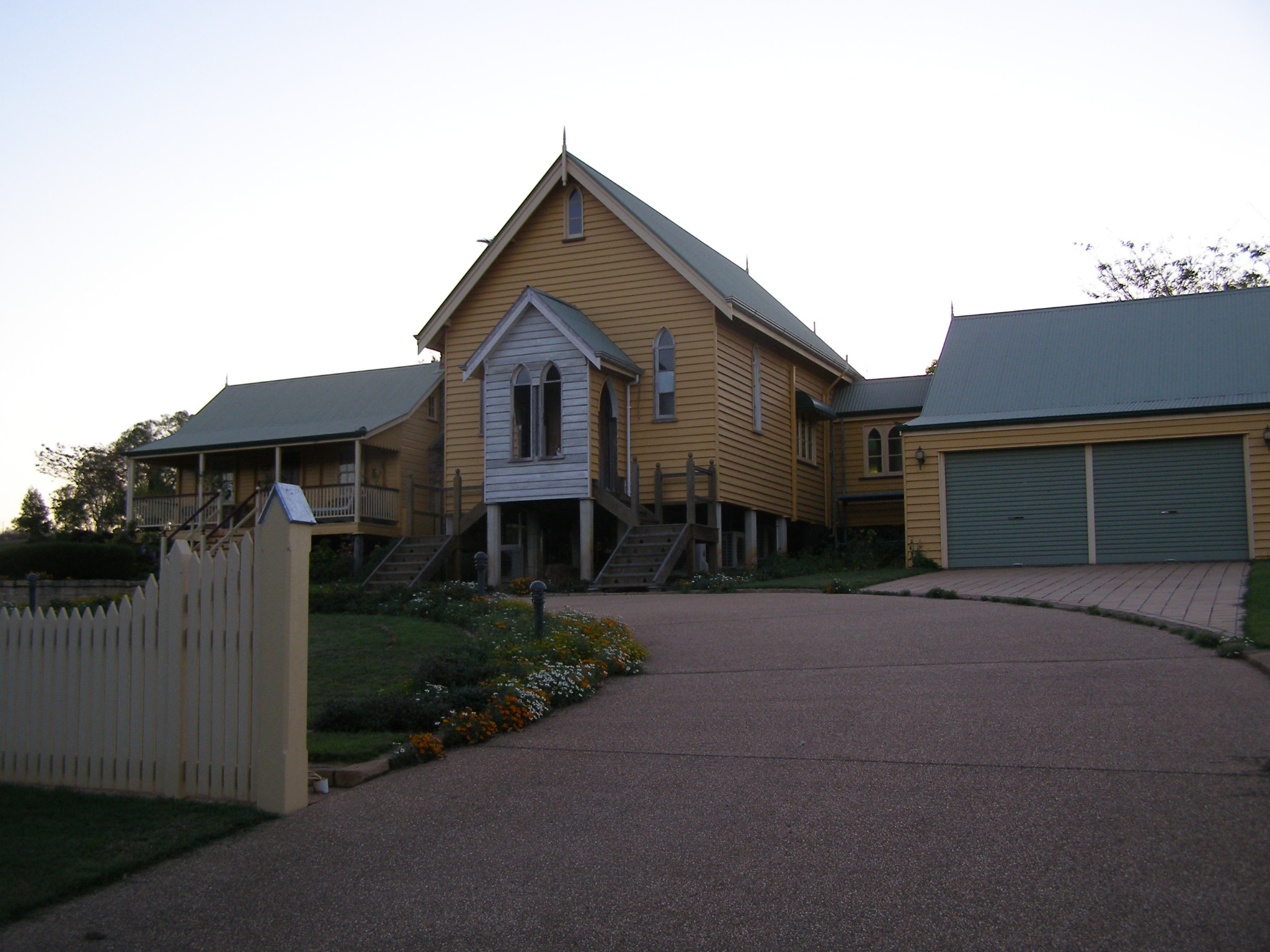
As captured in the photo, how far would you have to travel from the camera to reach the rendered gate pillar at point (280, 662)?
24.8 ft

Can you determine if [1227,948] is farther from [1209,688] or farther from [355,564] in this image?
[355,564]

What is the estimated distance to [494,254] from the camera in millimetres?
27312

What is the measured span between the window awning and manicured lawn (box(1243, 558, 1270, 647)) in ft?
39.4

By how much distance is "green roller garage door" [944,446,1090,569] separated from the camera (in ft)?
77.4

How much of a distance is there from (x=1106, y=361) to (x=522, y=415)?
12.2 m

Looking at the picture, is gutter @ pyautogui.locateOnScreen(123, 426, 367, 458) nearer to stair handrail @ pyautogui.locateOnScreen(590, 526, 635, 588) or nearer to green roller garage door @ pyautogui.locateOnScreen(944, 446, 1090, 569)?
stair handrail @ pyautogui.locateOnScreen(590, 526, 635, 588)

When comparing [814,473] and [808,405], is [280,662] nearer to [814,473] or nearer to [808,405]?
[808,405]

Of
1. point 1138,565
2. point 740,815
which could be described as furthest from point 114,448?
point 740,815

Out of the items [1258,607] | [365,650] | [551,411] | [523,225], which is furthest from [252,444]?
[1258,607]

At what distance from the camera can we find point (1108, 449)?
2352 centimetres

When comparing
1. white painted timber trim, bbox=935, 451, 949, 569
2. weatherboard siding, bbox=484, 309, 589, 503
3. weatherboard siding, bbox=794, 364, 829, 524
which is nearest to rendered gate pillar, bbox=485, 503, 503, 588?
weatherboard siding, bbox=484, 309, 589, 503

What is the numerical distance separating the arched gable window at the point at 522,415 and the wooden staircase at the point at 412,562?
234 centimetres

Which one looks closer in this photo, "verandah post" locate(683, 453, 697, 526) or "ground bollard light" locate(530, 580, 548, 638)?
"ground bollard light" locate(530, 580, 548, 638)

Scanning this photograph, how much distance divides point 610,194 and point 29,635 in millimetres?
19174
